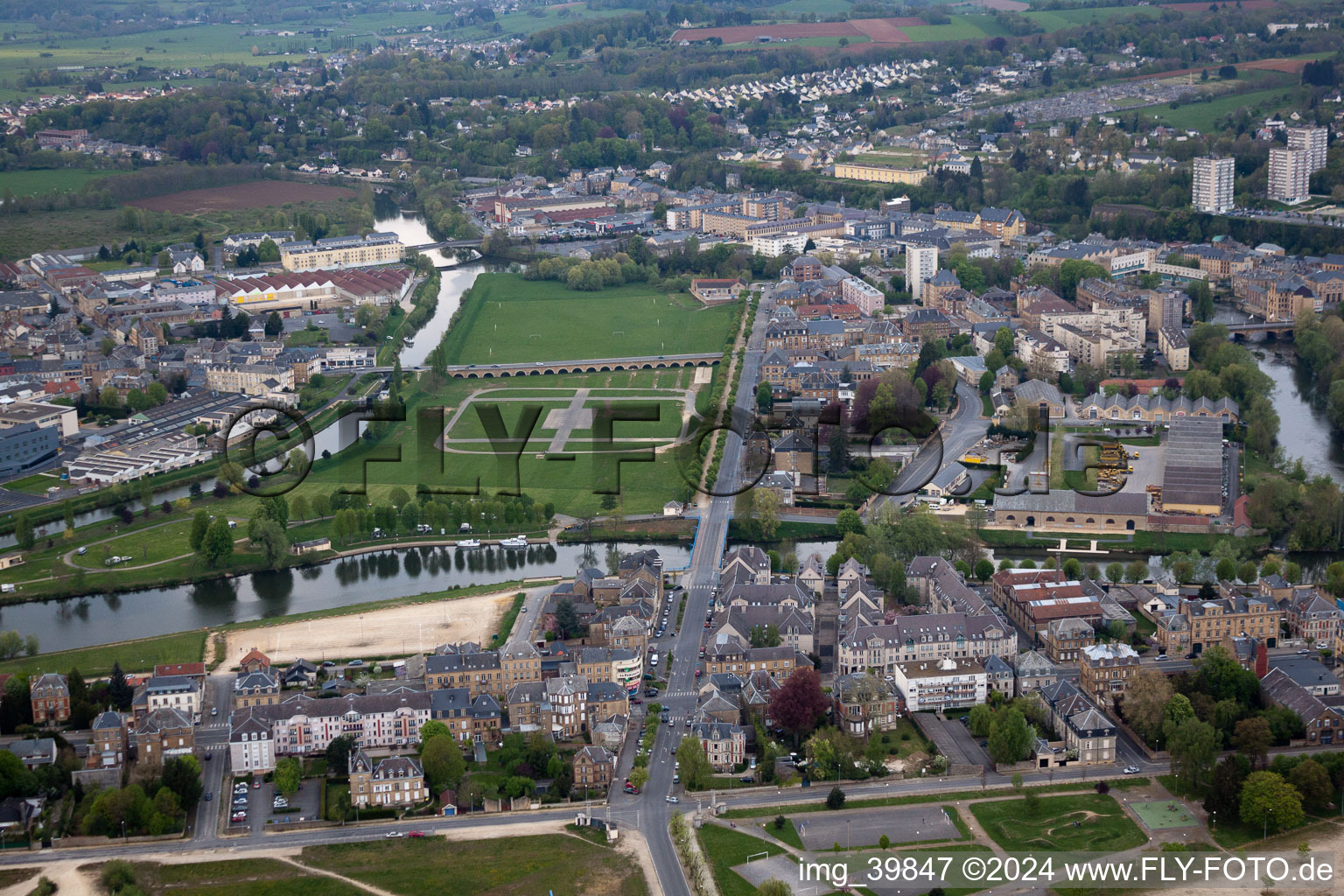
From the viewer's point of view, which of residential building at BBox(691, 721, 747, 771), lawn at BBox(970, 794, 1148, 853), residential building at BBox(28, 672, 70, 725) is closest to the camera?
lawn at BBox(970, 794, 1148, 853)

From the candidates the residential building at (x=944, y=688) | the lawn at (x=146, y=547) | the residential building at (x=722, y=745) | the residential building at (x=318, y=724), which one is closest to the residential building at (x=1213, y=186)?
the residential building at (x=944, y=688)

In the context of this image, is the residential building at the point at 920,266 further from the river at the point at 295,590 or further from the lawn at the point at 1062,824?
the lawn at the point at 1062,824

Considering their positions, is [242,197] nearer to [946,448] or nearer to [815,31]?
[946,448]

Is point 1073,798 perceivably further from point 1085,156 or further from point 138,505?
point 1085,156

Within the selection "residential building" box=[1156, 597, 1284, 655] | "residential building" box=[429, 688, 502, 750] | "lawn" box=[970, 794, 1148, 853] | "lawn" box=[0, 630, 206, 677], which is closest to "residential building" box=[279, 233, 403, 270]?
"lawn" box=[0, 630, 206, 677]

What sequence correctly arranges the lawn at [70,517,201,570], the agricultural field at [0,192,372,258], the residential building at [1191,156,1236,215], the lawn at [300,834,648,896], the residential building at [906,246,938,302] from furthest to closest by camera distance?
the agricultural field at [0,192,372,258] < the residential building at [1191,156,1236,215] < the residential building at [906,246,938,302] < the lawn at [70,517,201,570] < the lawn at [300,834,648,896]

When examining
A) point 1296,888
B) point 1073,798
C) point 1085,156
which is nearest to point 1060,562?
point 1073,798

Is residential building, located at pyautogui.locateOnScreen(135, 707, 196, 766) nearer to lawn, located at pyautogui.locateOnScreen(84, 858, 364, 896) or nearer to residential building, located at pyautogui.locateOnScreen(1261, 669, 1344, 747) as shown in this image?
lawn, located at pyautogui.locateOnScreen(84, 858, 364, 896)
